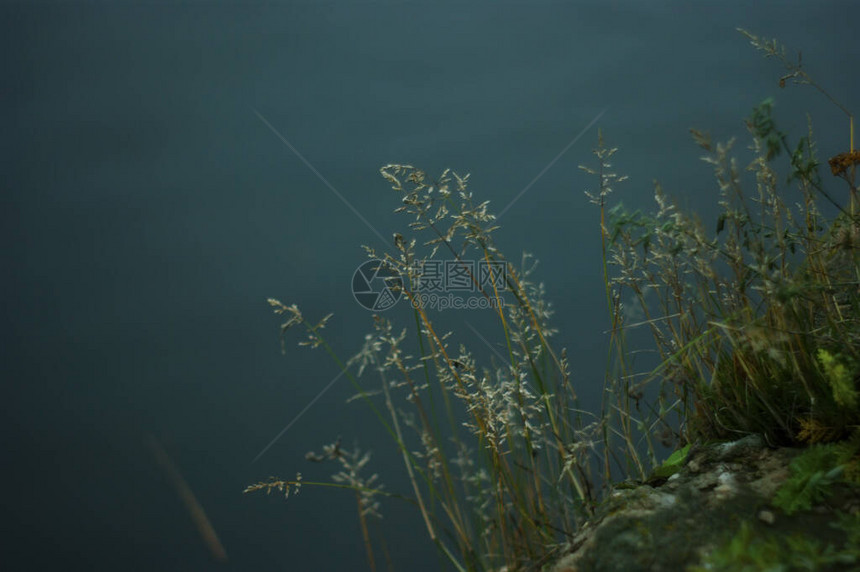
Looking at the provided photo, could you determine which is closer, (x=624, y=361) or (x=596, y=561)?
(x=596, y=561)

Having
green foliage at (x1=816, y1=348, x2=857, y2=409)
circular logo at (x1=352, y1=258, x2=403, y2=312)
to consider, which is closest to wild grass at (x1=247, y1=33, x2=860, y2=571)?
green foliage at (x1=816, y1=348, x2=857, y2=409)

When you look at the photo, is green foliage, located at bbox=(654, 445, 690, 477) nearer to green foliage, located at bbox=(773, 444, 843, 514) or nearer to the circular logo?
green foliage, located at bbox=(773, 444, 843, 514)

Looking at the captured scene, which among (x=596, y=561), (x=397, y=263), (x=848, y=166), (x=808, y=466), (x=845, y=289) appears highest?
(x=848, y=166)

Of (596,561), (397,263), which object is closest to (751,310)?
(596,561)

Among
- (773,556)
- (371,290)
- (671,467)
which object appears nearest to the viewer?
(773,556)

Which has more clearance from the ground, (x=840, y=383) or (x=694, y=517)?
(x=840, y=383)

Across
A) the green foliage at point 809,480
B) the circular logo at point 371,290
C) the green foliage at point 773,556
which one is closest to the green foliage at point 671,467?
the green foliage at point 809,480

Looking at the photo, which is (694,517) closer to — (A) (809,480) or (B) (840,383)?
(A) (809,480)

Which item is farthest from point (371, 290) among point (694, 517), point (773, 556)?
point (773, 556)

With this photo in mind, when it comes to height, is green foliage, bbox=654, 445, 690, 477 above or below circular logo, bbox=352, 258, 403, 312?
below

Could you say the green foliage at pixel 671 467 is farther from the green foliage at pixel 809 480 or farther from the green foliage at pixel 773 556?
the green foliage at pixel 773 556

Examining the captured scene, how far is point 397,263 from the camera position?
1.15 metres

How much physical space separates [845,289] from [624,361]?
450mm

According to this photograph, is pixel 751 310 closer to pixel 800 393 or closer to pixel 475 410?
pixel 800 393
